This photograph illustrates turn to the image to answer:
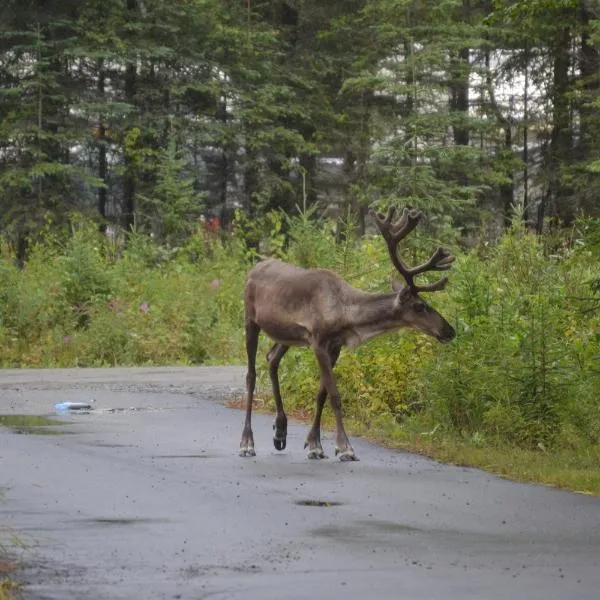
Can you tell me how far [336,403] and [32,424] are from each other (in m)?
4.67

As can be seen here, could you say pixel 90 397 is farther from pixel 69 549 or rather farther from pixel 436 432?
pixel 69 549

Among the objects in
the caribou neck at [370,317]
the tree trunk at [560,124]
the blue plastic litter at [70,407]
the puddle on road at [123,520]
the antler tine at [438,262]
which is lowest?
the blue plastic litter at [70,407]

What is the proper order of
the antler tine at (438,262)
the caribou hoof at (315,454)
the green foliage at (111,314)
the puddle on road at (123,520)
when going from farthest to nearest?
the green foliage at (111,314)
the antler tine at (438,262)
the caribou hoof at (315,454)
the puddle on road at (123,520)

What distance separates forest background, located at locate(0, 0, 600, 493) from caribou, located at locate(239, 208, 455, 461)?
3.78 feet

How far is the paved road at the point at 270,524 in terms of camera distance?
8375mm

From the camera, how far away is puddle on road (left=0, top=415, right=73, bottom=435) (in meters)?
16.8

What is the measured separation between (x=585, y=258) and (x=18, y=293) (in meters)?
16.3

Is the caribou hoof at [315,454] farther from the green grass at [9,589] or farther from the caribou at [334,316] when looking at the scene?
the green grass at [9,589]

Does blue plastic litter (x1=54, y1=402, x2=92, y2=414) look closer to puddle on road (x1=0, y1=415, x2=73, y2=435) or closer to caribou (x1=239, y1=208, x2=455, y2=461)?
puddle on road (x1=0, y1=415, x2=73, y2=435)

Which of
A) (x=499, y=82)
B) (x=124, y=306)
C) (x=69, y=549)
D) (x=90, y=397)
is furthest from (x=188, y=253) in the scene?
(x=69, y=549)

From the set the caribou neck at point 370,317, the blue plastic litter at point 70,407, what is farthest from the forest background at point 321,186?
the blue plastic litter at point 70,407

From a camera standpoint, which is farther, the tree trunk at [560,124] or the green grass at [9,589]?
the tree trunk at [560,124]

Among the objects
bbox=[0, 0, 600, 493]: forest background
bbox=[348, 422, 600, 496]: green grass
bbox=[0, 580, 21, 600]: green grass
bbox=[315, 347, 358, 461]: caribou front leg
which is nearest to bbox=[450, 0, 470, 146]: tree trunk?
bbox=[0, 0, 600, 493]: forest background

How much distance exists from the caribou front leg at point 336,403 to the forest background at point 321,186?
1.03 meters
